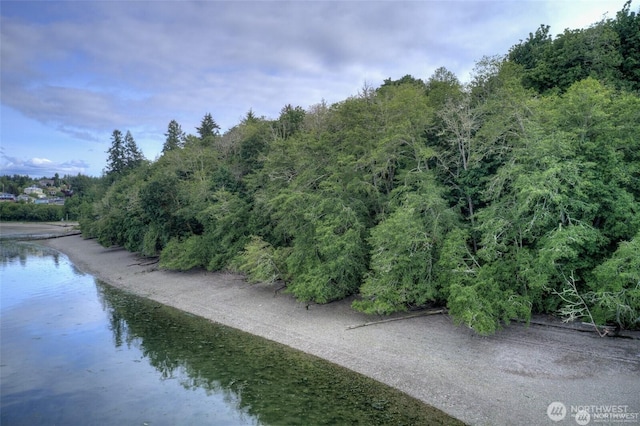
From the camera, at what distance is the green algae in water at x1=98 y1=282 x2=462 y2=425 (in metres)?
11.6

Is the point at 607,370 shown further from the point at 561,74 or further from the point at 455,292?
the point at 561,74

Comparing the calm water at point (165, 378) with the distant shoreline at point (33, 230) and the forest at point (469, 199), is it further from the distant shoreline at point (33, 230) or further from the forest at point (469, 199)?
the distant shoreline at point (33, 230)

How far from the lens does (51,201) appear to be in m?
124

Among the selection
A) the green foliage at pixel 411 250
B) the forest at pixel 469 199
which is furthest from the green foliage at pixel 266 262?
the green foliage at pixel 411 250

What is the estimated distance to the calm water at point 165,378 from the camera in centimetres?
1161

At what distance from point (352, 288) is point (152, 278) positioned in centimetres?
1980

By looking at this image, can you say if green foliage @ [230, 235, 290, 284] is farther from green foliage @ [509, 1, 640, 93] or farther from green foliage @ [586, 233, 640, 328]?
green foliage @ [509, 1, 640, 93]

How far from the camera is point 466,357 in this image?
48.3ft

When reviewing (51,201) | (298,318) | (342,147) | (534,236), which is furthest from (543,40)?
(51,201)

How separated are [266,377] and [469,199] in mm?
12614

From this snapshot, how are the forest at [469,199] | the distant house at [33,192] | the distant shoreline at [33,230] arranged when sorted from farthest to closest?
the distant house at [33,192]
the distant shoreline at [33,230]
the forest at [469,199]

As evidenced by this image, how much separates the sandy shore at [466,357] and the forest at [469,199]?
3.40 ft

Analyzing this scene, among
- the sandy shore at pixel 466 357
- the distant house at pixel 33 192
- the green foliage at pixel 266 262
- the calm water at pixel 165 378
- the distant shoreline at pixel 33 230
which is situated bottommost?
the calm water at pixel 165 378

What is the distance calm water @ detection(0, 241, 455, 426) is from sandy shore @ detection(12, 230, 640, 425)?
0.98 metres
